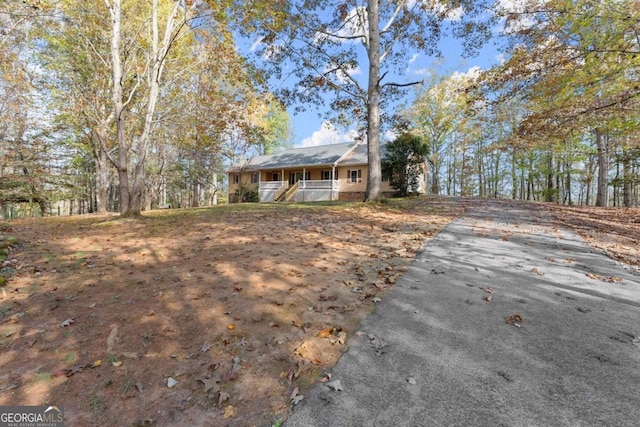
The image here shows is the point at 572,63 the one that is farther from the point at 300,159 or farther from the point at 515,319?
the point at 300,159

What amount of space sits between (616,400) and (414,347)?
4.35 feet

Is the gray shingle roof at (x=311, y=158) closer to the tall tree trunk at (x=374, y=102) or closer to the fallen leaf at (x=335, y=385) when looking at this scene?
the tall tree trunk at (x=374, y=102)

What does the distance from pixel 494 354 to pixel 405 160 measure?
1708 cm

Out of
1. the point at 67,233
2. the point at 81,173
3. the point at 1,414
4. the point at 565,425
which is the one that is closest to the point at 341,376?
the point at 565,425

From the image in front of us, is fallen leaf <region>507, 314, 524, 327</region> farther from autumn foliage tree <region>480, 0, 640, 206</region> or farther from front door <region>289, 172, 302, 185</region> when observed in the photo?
front door <region>289, 172, 302, 185</region>

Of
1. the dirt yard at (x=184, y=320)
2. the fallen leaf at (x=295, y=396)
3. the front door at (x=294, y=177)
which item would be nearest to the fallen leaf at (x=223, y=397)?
the dirt yard at (x=184, y=320)

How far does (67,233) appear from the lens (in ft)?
24.9

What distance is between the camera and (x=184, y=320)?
3.05m

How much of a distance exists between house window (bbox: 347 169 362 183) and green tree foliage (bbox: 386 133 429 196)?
4501 millimetres

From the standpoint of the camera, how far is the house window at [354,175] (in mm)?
23356

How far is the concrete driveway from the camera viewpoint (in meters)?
1.85

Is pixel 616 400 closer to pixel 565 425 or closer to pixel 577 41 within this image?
pixel 565 425

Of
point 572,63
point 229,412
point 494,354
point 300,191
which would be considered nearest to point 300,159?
point 300,191

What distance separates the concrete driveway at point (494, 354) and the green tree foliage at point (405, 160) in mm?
14475
